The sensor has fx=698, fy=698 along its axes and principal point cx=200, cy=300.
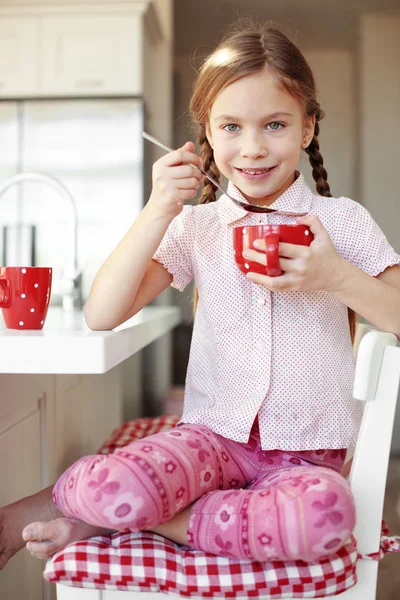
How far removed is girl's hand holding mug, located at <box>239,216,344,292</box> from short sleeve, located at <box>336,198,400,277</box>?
15 centimetres

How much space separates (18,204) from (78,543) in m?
2.60

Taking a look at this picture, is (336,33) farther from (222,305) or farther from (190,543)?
(190,543)

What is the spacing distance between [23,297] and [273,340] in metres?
0.38

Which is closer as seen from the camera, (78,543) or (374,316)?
(78,543)

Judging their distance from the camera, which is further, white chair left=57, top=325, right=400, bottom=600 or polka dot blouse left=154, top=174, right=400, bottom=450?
polka dot blouse left=154, top=174, right=400, bottom=450

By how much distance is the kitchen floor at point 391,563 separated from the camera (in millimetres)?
1853

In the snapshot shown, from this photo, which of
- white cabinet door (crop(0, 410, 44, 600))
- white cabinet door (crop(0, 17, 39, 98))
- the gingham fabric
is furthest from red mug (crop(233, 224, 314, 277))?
white cabinet door (crop(0, 17, 39, 98))

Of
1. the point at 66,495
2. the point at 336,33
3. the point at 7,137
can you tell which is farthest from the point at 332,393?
the point at 336,33

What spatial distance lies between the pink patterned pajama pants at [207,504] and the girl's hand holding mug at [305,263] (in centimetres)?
24

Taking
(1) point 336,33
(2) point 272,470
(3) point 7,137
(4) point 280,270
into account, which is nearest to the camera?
(4) point 280,270

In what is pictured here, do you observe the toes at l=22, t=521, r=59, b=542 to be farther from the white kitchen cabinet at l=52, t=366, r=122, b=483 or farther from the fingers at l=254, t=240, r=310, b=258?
the white kitchen cabinet at l=52, t=366, r=122, b=483

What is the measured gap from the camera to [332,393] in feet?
3.51

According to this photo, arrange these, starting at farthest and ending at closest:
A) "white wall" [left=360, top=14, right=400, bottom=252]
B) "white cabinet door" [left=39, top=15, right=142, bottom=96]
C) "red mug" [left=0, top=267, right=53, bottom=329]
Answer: "white wall" [left=360, top=14, right=400, bottom=252], "white cabinet door" [left=39, top=15, right=142, bottom=96], "red mug" [left=0, top=267, right=53, bottom=329]

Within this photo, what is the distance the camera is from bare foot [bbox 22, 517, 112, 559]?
83 cm
